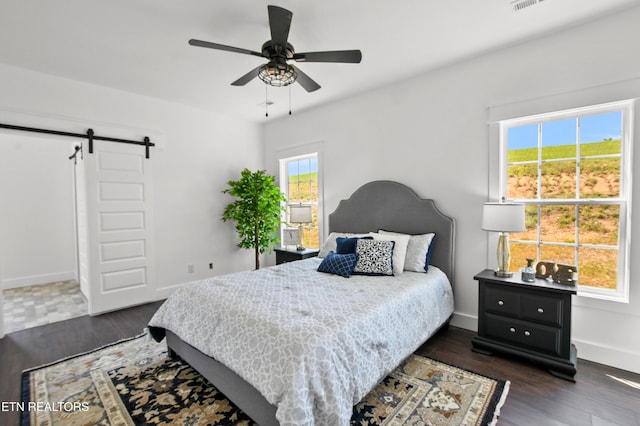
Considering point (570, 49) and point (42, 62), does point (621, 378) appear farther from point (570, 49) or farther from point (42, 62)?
point (42, 62)

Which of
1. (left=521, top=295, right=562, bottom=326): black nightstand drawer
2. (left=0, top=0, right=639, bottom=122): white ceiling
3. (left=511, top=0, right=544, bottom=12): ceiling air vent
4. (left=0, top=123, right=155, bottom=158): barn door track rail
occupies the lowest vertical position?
(left=521, top=295, right=562, bottom=326): black nightstand drawer

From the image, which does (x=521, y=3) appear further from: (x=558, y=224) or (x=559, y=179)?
(x=558, y=224)

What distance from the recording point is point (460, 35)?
261 cm

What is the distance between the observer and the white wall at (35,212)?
477 centimetres

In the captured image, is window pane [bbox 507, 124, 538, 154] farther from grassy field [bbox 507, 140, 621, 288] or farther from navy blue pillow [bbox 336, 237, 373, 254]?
navy blue pillow [bbox 336, 237, 373, 254]

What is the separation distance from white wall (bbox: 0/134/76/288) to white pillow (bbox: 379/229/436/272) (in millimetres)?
5763

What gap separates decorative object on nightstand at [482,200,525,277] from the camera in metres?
2.49

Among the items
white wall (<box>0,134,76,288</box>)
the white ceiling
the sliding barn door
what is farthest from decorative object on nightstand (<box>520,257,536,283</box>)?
white wall (<box>0,134,76,288</box>)

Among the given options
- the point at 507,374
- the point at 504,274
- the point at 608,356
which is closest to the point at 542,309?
the point at 504,274

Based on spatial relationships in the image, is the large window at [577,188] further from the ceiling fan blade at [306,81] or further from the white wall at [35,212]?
the white wall at [35,212]

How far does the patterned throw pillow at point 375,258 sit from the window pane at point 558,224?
55.1 inches

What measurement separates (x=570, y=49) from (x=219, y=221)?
4720 millimetres

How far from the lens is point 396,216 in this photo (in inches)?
139

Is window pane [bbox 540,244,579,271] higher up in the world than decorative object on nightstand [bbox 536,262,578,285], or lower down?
higher up
